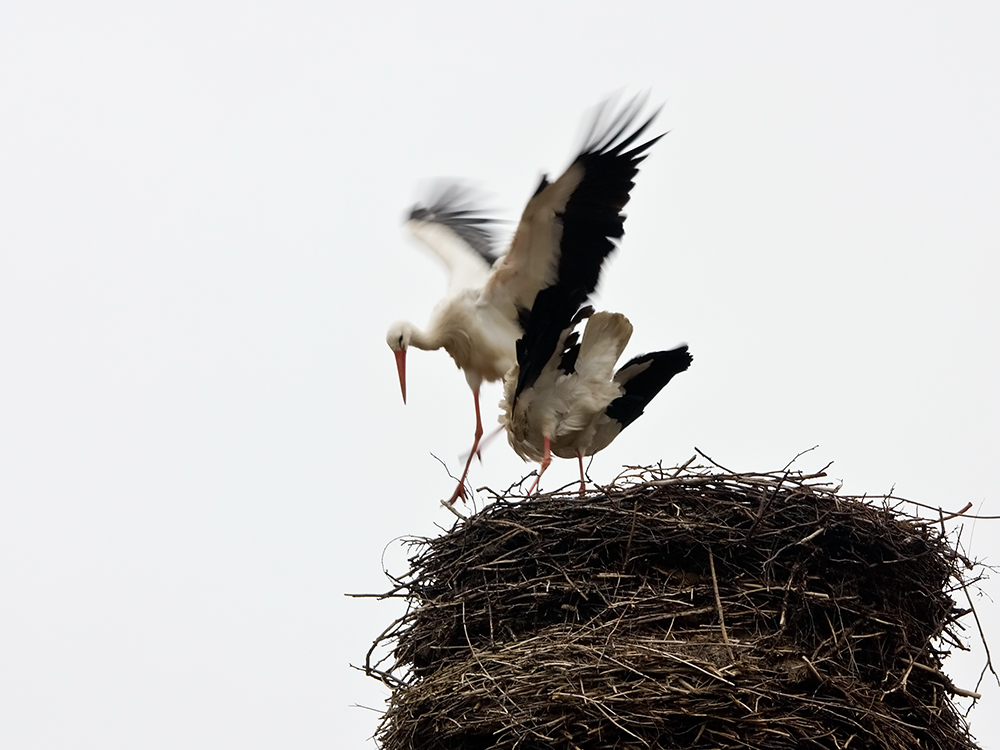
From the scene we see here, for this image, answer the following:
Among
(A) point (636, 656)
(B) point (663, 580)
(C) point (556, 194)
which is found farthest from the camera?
(C) point (556, 194)

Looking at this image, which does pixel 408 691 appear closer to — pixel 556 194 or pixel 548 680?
pixel 548 680

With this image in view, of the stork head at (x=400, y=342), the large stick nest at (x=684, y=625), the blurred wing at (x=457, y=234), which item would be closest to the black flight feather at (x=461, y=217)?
the blurred wing at (x=457, y=234)

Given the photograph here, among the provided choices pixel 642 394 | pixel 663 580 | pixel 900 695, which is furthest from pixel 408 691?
pixel 642 394

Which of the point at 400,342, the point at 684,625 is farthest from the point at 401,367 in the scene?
the point at 684,625

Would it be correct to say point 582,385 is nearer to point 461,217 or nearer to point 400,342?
point 400,342

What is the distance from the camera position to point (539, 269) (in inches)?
274

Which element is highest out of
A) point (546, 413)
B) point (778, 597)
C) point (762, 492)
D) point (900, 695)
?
point (546, 413)

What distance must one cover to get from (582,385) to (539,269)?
746 millimetres

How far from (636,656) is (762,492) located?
0.89 metres

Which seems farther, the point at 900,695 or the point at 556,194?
the point at 556,194

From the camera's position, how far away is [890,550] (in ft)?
16.2

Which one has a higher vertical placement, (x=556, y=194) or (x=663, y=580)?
(x=556, y=194)

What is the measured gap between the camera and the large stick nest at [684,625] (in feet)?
14.5

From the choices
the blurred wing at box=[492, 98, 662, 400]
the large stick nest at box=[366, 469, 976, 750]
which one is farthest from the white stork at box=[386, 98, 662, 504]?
the large stick nest at box=[366, 469, 976, 750]
